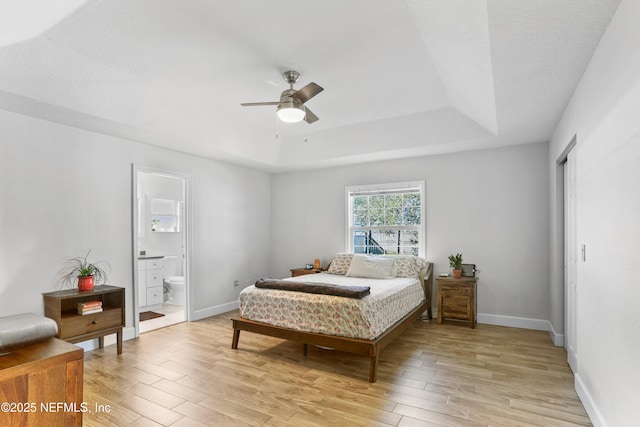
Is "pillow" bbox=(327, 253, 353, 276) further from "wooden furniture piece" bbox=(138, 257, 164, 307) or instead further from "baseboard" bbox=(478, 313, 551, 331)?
"wooden furniture piece" bbox=(138, 257, 164, 307)

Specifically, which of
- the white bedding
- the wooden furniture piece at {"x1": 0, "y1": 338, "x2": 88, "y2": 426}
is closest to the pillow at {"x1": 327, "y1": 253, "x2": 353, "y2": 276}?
the white bedding

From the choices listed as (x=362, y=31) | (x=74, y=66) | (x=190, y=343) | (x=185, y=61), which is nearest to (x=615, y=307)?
(x=362, y=31)

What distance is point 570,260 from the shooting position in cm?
345

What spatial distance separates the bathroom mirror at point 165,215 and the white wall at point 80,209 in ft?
5.26

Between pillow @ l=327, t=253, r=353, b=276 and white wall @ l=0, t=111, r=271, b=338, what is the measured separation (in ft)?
5.60

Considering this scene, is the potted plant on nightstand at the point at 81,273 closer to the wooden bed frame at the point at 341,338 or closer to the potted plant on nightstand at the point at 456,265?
the wooden bed frame at the point at 341,338

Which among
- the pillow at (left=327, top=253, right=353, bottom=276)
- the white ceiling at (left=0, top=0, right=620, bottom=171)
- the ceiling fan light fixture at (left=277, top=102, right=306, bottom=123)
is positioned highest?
the white ceiling at (left=0, top=0, right=620, bottom=171)

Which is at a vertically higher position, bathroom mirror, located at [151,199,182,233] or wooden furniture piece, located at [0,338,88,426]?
bathroom mirror, located at [151,199,182,233]

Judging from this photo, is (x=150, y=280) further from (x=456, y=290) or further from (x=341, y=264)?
(x=456, y=290)

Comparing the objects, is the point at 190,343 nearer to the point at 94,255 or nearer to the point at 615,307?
the point at 94,255

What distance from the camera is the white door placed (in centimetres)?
323

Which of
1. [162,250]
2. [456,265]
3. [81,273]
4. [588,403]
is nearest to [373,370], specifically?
[588,403]

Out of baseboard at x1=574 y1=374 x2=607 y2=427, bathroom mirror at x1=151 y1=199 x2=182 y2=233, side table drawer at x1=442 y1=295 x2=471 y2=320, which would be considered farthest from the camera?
bathroom mirror at x1=151 y1=199 x2=182 y2=233

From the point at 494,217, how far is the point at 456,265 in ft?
2.73
